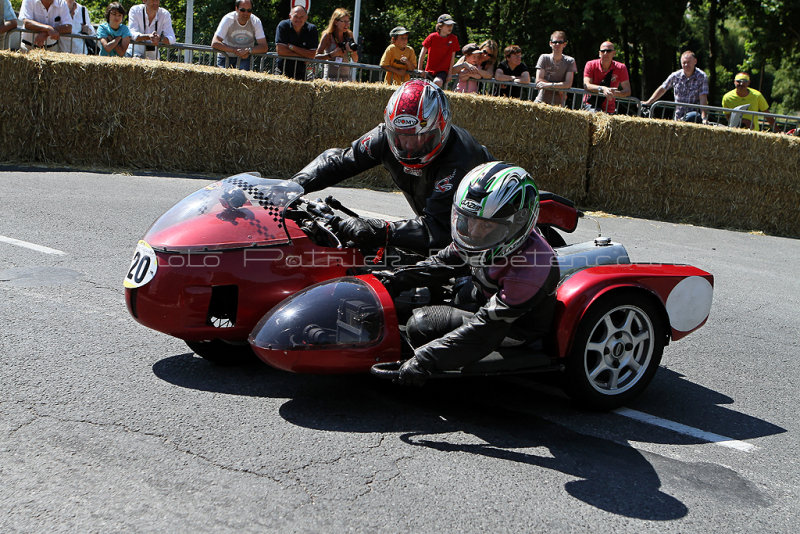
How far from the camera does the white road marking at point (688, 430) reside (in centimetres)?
439

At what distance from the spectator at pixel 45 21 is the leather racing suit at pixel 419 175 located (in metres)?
8.88

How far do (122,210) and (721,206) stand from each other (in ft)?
29.4

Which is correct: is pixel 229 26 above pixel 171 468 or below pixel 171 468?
above

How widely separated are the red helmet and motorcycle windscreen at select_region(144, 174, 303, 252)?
2.35ft

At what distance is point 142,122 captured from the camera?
40.3 ft

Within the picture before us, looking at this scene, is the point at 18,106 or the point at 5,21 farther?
the point at 5,21

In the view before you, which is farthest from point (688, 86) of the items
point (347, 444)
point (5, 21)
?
point (347, 444)

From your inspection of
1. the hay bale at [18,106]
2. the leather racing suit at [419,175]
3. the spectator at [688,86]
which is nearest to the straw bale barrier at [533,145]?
the spectator at [688,86]

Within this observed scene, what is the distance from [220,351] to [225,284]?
597 millimetres

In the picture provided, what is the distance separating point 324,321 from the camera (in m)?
4.25

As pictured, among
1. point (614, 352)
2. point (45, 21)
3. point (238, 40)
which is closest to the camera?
Result: point (614, 352)

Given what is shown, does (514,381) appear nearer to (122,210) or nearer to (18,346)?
(18,346)

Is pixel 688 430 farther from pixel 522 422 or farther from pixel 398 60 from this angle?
pixel 398 60

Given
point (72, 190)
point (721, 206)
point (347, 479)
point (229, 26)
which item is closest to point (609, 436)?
point (347, 479)
